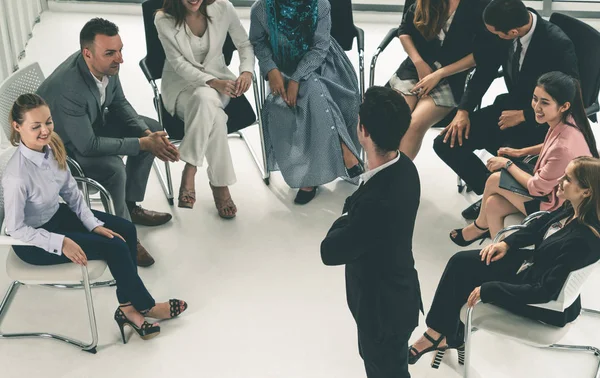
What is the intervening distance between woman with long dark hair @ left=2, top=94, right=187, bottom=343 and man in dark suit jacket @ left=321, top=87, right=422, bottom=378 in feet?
→ 3.58

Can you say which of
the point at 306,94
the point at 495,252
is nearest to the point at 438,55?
the point at 306,94

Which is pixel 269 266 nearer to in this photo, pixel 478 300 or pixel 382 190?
pixel 478 300

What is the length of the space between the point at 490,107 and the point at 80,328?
226 cm

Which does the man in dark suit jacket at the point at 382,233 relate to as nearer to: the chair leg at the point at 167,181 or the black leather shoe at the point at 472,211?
the black leather shoe at the point at 472,211

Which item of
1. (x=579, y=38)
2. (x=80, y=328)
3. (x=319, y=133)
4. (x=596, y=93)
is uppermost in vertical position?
(x=579, y=38)

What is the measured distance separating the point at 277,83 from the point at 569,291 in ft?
6.74

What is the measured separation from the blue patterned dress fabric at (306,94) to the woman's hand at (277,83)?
0.04 meters

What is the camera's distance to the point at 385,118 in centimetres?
245

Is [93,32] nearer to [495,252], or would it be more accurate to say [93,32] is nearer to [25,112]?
[25,112]

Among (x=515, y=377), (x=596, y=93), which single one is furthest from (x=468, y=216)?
(x=515, y=377)

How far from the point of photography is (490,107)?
4.07 m

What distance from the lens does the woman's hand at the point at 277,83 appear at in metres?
4.26

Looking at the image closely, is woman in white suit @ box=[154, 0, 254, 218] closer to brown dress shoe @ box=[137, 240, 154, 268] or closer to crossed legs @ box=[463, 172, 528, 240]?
brown dress shoe @ box=[137, 240, 154, 268]

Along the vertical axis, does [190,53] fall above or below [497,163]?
above
